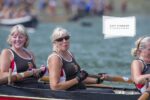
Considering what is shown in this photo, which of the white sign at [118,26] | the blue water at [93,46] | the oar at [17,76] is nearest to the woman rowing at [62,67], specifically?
the oar at [17,76]

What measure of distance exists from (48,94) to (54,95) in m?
0.08

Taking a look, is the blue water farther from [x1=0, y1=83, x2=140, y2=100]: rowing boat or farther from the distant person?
[x1=0, y1=83, x2=140, y2=100]: rowing boat

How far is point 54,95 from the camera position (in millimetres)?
8875

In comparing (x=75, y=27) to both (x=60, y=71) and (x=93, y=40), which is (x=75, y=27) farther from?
(x=60, y=71)

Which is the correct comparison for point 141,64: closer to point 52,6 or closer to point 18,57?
point 18,57

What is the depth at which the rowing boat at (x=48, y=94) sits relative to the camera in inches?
347

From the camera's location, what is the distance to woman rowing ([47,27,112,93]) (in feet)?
29.1

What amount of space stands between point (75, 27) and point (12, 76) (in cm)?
3931

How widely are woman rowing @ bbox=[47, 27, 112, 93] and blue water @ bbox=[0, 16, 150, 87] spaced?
7347 mm

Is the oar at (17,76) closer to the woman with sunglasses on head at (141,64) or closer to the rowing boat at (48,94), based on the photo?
the rowing boat at (48,94)

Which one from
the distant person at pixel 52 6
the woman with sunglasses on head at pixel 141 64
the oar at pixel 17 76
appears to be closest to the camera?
the woman with sunglasses on head at pixel 141 64

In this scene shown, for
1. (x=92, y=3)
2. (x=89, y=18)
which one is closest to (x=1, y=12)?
(x=89, y=18)

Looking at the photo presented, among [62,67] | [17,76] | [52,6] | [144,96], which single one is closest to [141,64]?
A: [144,96]

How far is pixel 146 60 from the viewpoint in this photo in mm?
8898
